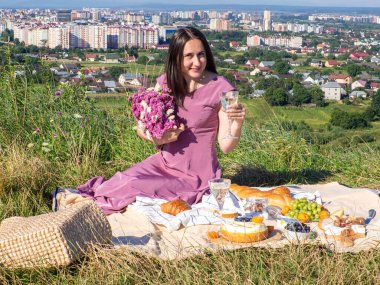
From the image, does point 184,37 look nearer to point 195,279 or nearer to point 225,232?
point 225,232

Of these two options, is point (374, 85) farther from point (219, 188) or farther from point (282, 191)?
point (219, 188)

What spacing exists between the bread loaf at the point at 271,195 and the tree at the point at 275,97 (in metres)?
17.3

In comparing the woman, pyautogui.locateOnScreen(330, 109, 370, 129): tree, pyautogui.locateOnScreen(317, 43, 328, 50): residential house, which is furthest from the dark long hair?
pyautogui.locateOnScreen(317, 43, 328, 50): residential house

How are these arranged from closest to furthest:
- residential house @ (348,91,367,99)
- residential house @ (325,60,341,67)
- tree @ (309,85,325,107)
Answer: tree @ (309,85,325,107)
residential house @ (348,91,367,99)
residential house @ (325,60,341,67)

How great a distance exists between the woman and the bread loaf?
25 centimetres

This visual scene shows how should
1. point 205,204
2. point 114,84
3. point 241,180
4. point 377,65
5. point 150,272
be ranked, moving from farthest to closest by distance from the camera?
point 377,65
point 114,84
point 241,180
point 205,204
point 150,272

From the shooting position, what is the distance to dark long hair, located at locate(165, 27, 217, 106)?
435cm

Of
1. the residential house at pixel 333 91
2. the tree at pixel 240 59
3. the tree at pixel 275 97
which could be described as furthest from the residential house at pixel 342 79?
the tree at pixel 275 97

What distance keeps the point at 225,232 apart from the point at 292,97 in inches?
944

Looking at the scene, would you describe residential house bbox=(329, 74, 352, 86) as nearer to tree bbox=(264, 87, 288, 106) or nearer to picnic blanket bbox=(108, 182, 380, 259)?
tree bbox=(264, 87, 288, 106)

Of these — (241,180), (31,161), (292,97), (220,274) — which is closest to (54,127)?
(31,161)

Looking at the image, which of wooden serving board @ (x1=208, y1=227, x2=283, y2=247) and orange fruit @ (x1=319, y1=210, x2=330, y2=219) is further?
orange fruit @ (x1=319, y1=210, x2=330, y2=219)

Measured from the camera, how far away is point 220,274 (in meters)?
3.08

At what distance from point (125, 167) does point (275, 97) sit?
18215 mm
